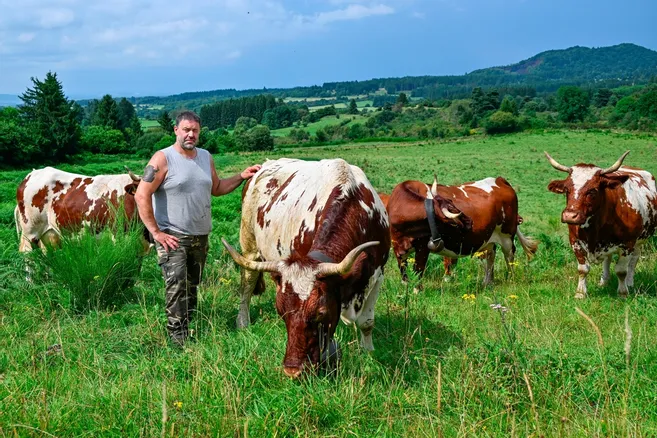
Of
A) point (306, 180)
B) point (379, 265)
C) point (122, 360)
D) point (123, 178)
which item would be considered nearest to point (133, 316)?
point (122, 360)

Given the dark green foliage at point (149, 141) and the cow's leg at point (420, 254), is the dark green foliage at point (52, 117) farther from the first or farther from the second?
the cow's leg at point (420, 254)

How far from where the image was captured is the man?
552cm

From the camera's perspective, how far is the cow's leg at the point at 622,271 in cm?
799

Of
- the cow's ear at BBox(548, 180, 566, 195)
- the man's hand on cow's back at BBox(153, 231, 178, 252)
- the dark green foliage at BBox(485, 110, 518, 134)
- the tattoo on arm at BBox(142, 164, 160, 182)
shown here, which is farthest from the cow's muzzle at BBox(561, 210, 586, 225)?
the dark green foliage at BBox(485, 110, 518, 134)

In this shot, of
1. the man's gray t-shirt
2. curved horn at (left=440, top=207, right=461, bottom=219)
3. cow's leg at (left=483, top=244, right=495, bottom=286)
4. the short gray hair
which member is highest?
the short gray hair

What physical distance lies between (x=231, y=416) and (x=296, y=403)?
454 mm

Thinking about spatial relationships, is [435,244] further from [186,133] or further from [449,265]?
[186,133]

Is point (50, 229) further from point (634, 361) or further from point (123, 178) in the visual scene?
point (634, 361)

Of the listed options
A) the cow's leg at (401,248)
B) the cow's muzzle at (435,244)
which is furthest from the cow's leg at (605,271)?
the cow's leg at (401,248)

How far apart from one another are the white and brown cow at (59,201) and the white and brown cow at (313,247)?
381 cm

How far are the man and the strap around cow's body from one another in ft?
12.5

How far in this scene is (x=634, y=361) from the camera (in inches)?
170

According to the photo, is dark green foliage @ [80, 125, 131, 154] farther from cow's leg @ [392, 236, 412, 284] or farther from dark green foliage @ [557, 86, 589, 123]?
dark green foliage @ [557, 86, 589, 123]

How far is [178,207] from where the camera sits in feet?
18.6
